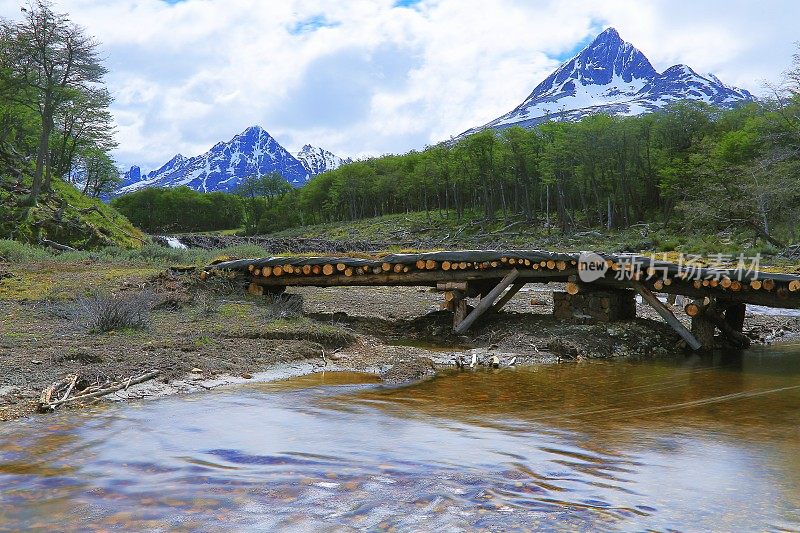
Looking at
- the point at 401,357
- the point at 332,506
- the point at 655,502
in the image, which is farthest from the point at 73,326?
the point at 655,502

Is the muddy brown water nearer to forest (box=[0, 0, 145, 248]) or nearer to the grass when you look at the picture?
the grass

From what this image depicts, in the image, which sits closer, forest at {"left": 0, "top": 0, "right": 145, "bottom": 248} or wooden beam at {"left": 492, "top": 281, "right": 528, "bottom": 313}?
wooden beam at {"left": 492, "top": 281, "right": 528, "bottom": 313}

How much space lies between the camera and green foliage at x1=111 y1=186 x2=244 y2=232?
113 metres

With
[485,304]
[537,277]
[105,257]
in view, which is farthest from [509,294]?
[105,257]

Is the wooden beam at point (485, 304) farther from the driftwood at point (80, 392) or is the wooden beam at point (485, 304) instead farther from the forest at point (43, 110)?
the forest at point (43, 110)

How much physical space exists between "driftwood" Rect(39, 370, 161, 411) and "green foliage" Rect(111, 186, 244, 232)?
349 feet

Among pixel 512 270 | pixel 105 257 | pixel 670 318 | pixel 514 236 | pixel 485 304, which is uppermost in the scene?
pixel 514 236

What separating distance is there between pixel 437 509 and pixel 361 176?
90496 mm

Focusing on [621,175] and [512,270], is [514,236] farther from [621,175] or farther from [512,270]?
[512,270]

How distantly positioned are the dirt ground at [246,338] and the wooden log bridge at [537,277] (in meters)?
0.62

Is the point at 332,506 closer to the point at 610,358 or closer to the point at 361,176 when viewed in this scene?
the point at 610,358

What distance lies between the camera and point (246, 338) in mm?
11812

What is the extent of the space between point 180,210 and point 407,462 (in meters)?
118

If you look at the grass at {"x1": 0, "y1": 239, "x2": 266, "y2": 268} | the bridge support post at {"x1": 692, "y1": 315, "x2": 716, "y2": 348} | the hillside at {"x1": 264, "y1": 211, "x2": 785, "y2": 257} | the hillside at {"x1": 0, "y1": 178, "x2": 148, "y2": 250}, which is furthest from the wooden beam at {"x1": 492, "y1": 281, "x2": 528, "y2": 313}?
the hillside at {"x1": 0, "y1": 178, "x2": 148, "y2": 250}
